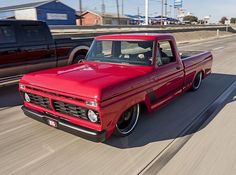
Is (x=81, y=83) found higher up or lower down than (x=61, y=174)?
higher up

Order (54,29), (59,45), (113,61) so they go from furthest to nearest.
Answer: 1. (54,29)
2. (59,45)
3. (113,61)

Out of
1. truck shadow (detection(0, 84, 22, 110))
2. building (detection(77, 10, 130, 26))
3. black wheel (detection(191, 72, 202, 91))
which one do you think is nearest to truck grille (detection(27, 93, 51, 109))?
truck shadow (detection(0, 84, 22, 110))

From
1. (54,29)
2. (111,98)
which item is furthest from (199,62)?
(54,29)

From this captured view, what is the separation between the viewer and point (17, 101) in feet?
22.2

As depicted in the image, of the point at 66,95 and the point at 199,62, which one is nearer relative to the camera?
the point at 66,95

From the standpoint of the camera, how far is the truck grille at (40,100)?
14.3 ft

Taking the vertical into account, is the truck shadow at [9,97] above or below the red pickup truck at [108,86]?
below

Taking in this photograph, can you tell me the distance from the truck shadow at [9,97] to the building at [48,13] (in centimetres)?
5245

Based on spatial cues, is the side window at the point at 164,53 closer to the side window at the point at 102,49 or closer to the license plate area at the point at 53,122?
the side window at the point at 102,49

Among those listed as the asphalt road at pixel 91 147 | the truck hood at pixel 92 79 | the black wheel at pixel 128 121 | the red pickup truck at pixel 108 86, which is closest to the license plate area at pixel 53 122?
the red pickup truck at pixel 108 86

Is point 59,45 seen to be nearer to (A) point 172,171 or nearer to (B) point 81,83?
(B) point 81,83

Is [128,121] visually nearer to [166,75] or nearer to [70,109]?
[70,109]

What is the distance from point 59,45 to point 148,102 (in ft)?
15.3

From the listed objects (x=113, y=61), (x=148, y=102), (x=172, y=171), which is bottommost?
(x=172, y=171)
